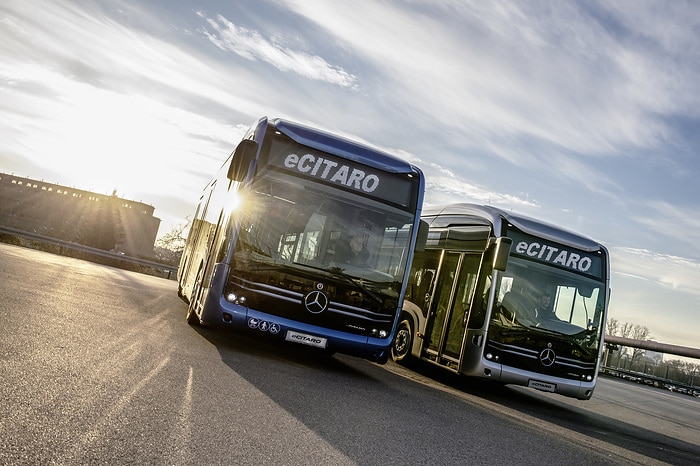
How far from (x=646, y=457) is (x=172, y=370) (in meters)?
5.57

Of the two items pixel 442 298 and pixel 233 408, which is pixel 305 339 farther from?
pixel 442 298

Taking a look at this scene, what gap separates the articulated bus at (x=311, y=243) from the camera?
340 inches

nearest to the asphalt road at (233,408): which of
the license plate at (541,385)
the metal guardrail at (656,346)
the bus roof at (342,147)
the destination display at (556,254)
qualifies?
the license plate at (541,385)

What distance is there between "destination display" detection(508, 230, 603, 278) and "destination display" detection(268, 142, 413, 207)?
2504 millimetres

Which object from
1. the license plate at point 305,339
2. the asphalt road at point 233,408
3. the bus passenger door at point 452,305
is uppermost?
the bus passenger door at point 452,305

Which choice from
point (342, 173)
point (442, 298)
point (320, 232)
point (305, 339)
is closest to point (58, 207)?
point (442, 298)

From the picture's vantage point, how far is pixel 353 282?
8930 millimetres

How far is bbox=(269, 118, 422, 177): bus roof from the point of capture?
363 inches

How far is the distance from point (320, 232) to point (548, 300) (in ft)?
14.8

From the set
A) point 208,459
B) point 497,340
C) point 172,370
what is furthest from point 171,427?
point 497,340

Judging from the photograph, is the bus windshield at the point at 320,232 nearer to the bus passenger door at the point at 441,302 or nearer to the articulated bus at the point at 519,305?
the articulated bus at the point at 519,305

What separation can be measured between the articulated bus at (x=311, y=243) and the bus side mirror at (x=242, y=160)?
0.01 m

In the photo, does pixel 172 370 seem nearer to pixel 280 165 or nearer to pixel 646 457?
pixel 280 165

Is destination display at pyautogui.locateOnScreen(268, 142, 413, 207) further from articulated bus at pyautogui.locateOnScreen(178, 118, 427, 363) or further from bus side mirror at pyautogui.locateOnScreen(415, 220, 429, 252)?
bus side mirror at pyautogui.locateOnScreen(415, 220, 429, 252)
